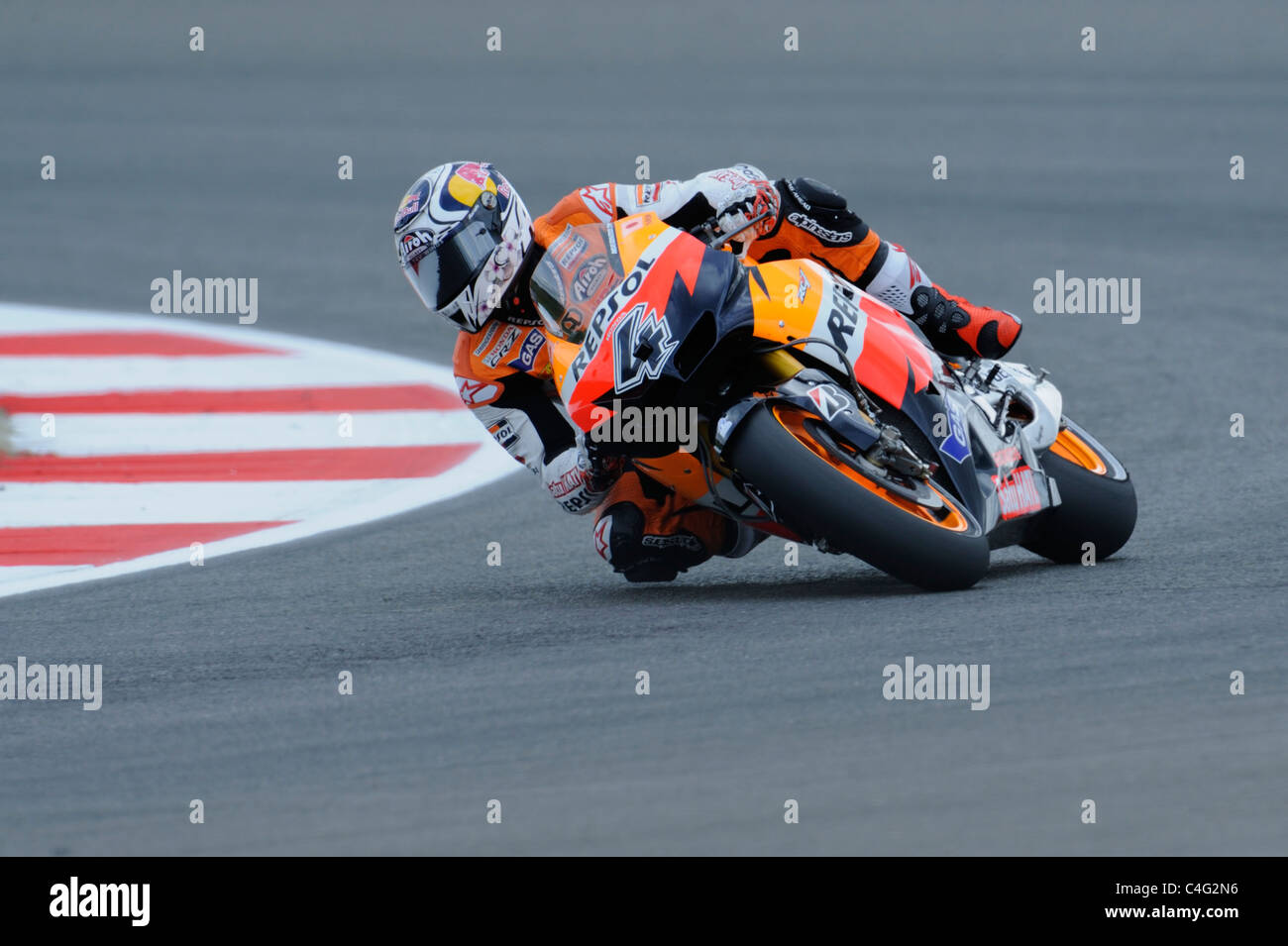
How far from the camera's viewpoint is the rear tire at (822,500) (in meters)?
5.27

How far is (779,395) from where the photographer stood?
5.44m

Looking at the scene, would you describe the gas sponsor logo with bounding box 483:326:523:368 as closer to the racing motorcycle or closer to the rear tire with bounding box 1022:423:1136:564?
the racing motorcycle

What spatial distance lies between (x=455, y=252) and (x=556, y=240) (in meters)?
0.30

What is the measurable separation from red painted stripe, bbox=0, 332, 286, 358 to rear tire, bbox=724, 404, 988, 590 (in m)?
5.89

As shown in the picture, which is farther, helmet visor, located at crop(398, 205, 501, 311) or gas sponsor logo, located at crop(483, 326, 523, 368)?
gas sponsor logo, located at crop(483, 326, 523, 368)

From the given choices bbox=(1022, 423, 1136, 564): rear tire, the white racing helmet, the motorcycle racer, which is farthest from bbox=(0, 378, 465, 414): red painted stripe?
bbox=(1022, 423, 1136, 564): rear tire

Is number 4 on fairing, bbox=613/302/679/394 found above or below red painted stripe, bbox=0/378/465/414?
below

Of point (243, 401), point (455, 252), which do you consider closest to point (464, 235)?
point (455, 252)

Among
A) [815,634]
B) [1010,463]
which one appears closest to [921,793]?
[815,634]

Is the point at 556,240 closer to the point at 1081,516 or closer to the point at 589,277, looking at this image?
the point at 589,277

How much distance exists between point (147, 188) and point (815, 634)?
37.8ft

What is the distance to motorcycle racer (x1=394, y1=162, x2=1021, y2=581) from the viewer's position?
5824mm
